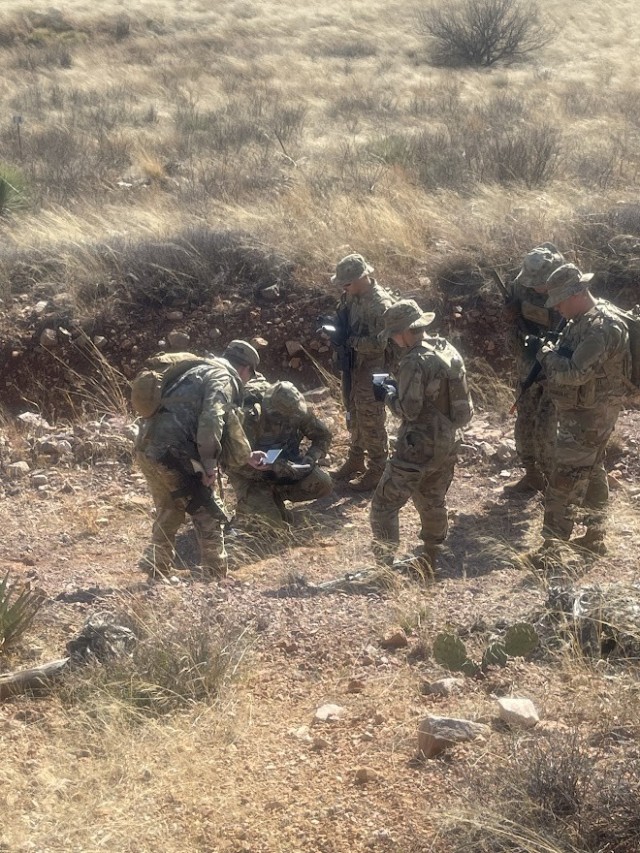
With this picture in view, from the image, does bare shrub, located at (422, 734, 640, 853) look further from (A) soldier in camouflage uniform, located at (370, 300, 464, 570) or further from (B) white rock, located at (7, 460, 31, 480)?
(B) white rock, located at (7, 460, 31, 480)

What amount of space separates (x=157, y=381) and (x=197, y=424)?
348 millimetres

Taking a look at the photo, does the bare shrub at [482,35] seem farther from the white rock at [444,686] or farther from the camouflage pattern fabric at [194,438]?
the white rock at [444,686]

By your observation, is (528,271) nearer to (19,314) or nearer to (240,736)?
(240,736)

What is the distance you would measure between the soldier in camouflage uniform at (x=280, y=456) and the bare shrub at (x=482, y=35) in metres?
19.2

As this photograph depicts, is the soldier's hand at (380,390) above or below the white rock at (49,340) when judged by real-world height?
above

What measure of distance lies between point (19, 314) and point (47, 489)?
2.29 metres

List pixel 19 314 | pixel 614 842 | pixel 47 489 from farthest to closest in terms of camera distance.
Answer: pixel 19 314 → pixel 47 489 → pixel 614 842

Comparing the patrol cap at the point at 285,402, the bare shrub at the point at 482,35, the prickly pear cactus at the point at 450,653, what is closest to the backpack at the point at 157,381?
the patrol cap at the point at 285,402

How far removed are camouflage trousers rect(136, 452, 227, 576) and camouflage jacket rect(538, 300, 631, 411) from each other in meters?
2.25

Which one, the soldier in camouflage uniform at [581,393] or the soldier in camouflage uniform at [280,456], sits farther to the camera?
the soldier in camouflage uniform at [280,456]

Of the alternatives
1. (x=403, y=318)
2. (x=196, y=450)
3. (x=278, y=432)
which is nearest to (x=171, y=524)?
(x=196, y=450)

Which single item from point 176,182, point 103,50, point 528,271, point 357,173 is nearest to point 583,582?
point 528,271

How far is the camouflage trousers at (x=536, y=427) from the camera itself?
6.98 m

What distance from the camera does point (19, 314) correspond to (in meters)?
9.55
